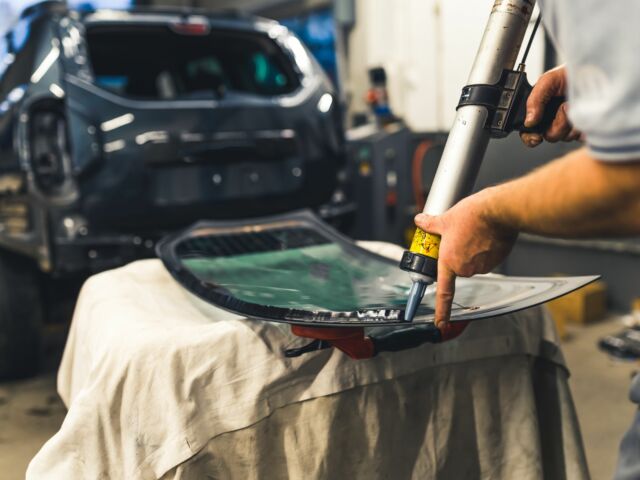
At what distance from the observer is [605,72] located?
0.59m

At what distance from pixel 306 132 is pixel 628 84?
208cm

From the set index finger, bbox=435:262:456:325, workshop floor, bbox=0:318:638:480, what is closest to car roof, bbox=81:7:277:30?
workshop floor, bbox=0:318:638:480

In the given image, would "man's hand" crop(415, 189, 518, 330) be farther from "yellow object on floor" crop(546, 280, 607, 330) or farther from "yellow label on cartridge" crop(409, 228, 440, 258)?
"yellow object on floor" crop(546, 280, 607, 330)

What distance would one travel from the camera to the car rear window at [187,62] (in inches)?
107

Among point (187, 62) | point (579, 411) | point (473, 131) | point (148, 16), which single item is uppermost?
point (148, 16)

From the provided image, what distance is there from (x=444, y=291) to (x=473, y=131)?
22cm

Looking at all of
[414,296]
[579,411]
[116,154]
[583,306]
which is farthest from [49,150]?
[583,306]

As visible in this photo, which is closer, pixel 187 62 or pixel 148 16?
pixel 148 16

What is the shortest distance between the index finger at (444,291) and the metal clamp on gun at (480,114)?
0.08 ft

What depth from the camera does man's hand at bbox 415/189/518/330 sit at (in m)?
0.75

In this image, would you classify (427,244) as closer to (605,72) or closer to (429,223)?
(429,223)

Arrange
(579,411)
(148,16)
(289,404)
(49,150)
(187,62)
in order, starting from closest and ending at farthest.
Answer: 1. (289,404)
2. (49,150)
3. (579,411)
4. (148,16)
5. (187,62)

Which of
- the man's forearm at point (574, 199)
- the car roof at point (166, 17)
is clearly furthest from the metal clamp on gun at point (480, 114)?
the car roof at point (166, 17)

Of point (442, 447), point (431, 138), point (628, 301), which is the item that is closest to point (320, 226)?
point (442, 447)
